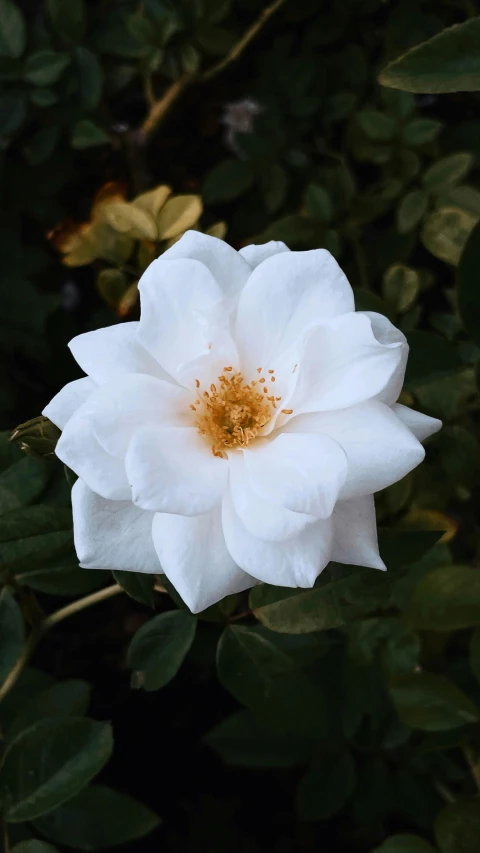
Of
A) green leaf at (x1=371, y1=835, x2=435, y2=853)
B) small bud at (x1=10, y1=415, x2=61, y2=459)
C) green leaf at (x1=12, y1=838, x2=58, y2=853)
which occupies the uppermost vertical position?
small bud at (x1=10, y1=415, x2=61, y2=459)

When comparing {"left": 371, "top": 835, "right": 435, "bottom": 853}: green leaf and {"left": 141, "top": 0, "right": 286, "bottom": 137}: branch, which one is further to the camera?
{"left": 141, "top": 0, "right": 286, "bottom": 137}: branch

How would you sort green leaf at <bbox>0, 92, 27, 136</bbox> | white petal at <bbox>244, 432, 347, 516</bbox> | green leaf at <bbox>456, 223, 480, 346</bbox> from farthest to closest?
green leaf at <bbox>0, 92, 27, 136</bbox> → green leaf at <bbox>456, 223, 480, 346</bbox> → white petal at <bbox>244, 432, 347, 516</bbox>

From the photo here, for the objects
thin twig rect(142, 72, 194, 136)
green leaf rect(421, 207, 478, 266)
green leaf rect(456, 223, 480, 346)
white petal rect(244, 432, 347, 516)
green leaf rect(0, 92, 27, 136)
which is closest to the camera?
white petal rect(244, 432, 347, 516)

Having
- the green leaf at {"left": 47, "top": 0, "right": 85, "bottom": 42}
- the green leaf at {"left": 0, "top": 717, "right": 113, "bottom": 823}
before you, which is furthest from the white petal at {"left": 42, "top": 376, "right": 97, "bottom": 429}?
the green leaf at {"left": 47, "top": 0, "right": 85, "bottom": 42}

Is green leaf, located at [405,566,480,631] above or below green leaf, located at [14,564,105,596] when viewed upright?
below

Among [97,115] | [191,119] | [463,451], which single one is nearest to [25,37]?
[97,115]

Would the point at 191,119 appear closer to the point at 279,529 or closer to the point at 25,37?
the point at 25,37

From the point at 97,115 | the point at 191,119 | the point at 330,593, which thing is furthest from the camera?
the point at 191,119

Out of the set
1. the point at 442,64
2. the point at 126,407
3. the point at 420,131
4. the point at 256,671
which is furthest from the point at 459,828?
the point at 420,131

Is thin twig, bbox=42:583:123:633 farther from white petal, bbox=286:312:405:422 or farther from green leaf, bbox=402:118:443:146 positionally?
green leaf, bbox=402:118:443:146
